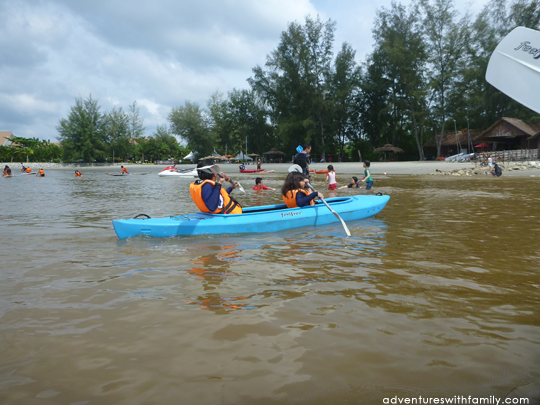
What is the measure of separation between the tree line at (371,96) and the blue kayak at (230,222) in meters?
33.9

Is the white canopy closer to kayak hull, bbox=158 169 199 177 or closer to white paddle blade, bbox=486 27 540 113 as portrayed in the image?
kayak hull, bbox=158 169 199 177

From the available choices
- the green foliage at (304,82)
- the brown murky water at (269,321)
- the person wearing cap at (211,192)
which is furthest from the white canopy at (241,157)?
the brown murky water at (269,321)

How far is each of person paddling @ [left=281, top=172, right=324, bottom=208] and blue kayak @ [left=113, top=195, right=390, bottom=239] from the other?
0.63 ft

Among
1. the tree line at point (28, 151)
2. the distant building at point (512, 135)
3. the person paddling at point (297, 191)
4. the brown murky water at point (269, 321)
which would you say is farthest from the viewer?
the tree line at point (28, 151)

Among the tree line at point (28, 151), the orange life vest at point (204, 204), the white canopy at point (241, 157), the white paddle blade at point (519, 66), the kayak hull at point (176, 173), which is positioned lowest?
the orange life vest at point (204, 204)

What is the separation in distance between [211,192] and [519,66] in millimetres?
4332

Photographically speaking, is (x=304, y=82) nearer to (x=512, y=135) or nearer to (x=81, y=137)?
(x=512, y=135)

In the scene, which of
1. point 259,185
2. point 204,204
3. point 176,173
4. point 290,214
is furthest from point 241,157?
point 204,204

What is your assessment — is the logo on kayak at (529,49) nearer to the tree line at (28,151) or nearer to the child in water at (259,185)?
the child in water at (259,185)

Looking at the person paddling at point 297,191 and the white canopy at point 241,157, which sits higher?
the white canopy at point 241,157

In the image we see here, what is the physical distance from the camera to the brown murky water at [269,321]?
6.15 feet

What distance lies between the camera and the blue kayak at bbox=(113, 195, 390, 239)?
18.0ft

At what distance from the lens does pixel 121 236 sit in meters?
5.46

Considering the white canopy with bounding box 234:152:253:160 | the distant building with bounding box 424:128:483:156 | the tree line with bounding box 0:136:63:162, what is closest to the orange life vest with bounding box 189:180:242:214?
the distant building with bounding box 424:128:483:156
